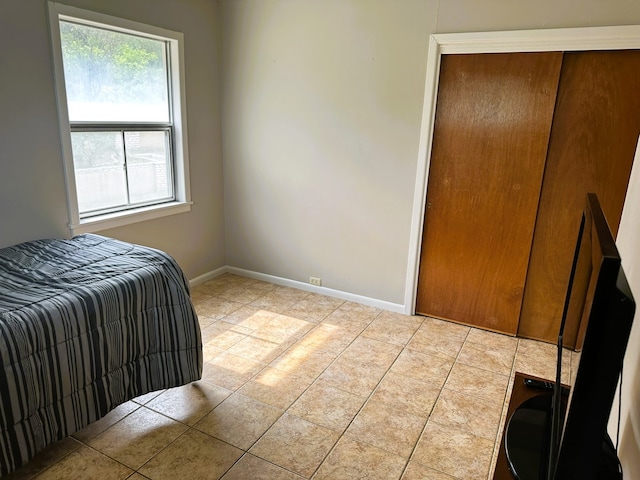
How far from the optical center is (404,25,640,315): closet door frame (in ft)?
8.46

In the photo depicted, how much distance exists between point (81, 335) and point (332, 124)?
93.4 inches

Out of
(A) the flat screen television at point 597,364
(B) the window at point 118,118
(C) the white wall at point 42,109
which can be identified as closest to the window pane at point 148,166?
(B) the window at point 118,118

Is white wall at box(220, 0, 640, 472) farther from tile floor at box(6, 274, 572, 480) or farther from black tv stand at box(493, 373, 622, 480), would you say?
black tv stand at box(493, 373, 622, 480)

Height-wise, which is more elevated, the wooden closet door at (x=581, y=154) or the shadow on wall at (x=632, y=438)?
the wooden closet door at (x=581, y=154)

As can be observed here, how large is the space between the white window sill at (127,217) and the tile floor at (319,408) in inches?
35.0

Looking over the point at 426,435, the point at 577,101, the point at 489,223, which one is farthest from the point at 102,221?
the point at 577,101

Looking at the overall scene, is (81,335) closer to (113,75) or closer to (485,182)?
(113,75)

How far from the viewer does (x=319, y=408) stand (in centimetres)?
239

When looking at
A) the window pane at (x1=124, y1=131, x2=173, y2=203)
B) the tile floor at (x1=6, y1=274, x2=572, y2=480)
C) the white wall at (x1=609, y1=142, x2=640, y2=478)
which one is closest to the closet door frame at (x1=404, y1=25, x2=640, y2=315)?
the tile floor at (x1=6, y1=274, x2=572, y2=480)

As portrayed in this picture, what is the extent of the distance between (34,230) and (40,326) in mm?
1179

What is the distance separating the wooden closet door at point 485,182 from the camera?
114 inches

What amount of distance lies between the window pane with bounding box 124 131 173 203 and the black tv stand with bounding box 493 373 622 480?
2.96 m

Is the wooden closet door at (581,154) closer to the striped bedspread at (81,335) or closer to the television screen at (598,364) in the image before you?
the television screen at (598,364)

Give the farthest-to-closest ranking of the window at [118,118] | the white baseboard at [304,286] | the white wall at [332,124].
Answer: the white baseboard at [304,286] < the white wall at [332,124] < the window at [118,118]
